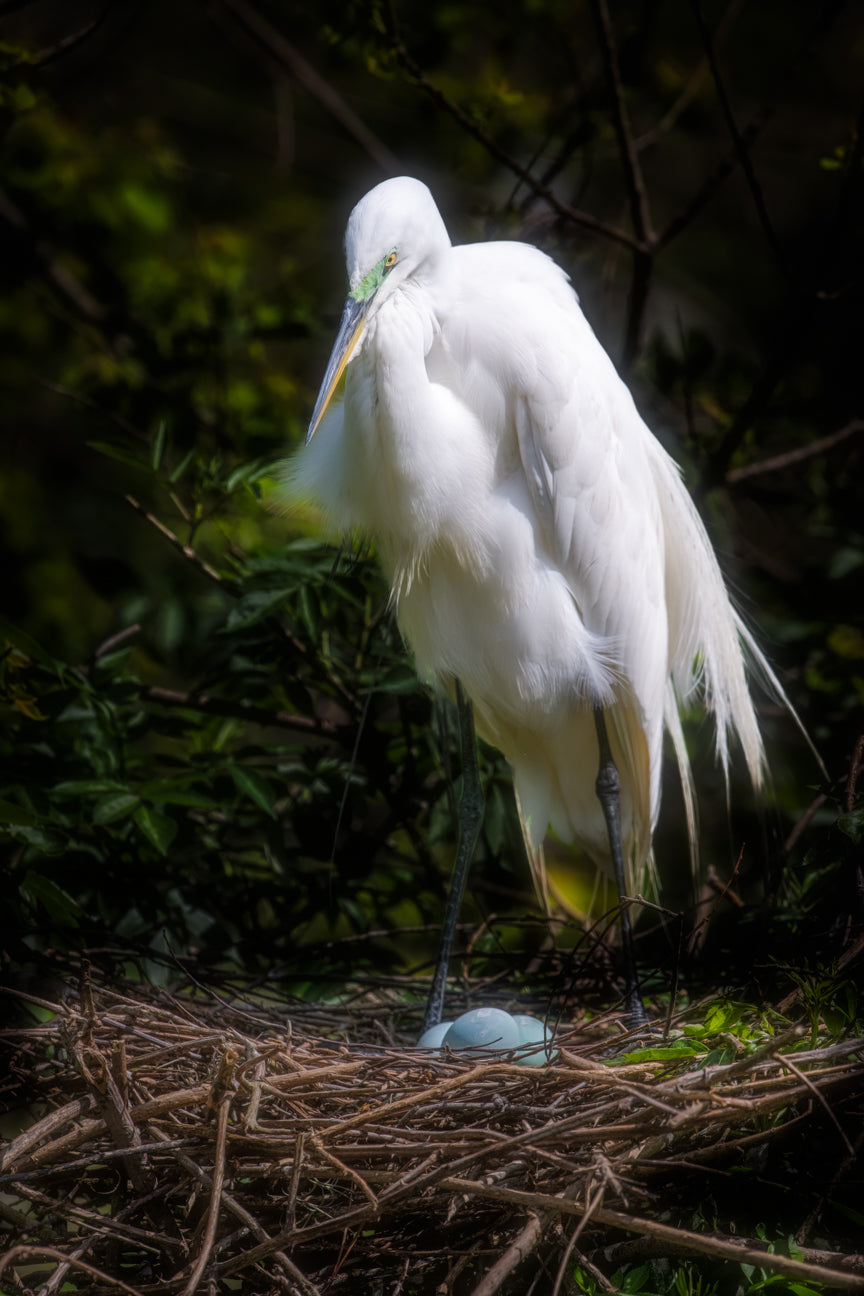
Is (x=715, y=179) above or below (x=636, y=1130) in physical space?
above

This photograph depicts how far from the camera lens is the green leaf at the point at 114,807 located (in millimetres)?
1780

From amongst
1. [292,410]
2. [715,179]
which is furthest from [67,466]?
[715,179]

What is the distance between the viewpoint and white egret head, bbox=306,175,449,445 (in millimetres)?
1654

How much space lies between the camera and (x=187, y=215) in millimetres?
3412

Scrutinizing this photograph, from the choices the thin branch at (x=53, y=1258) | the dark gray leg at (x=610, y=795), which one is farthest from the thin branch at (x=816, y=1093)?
the dark gray leg at (x=610, y=795)

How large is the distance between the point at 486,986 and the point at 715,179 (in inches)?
63.4

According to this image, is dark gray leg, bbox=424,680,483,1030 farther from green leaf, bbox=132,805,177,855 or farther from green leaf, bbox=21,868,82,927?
green leaf, bbox=21,868,82,927

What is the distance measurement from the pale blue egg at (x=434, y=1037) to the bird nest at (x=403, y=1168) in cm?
34

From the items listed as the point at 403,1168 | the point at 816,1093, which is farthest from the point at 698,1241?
the point at 403,1168

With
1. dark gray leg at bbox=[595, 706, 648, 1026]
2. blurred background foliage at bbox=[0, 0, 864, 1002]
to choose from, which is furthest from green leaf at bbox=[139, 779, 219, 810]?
dark gray leg at bbox=[595, 706, 648, 1026]

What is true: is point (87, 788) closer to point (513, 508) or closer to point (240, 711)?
point (240, 711)

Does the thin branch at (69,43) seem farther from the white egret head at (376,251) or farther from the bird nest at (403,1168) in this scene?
the bird nest at (403,1168)

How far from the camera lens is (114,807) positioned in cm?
180

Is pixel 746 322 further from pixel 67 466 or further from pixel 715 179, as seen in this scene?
pixel 67 466
